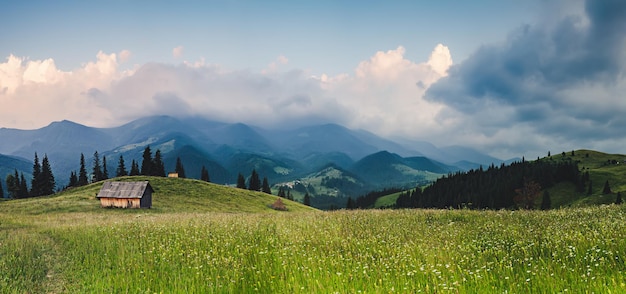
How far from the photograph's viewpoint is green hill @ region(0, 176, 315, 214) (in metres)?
55.5

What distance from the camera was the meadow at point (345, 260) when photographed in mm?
6617

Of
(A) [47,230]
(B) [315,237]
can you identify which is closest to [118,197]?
(A) [47,230]

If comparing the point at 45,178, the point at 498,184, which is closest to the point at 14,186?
the point at 45,178

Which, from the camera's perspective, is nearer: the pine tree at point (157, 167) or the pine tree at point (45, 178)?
the pine tree at point (45, 178)

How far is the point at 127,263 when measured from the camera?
10.2 m

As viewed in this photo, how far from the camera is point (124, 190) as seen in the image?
62.9 meters

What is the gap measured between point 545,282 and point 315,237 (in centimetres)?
675

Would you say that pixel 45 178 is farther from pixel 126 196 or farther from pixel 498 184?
pixel 498 184

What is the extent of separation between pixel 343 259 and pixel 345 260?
18 centimetres

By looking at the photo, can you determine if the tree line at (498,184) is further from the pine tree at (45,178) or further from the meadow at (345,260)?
the pine tree at (45,178)

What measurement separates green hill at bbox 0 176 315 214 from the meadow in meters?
49.3

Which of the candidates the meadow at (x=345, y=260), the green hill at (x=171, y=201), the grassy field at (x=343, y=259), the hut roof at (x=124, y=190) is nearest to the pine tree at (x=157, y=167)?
the green hill at (x=171, y=201)

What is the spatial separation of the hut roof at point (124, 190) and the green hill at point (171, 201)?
8.54 feet

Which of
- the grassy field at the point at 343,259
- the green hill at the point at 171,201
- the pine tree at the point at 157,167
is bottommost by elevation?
the green hill at the point at 171,201
